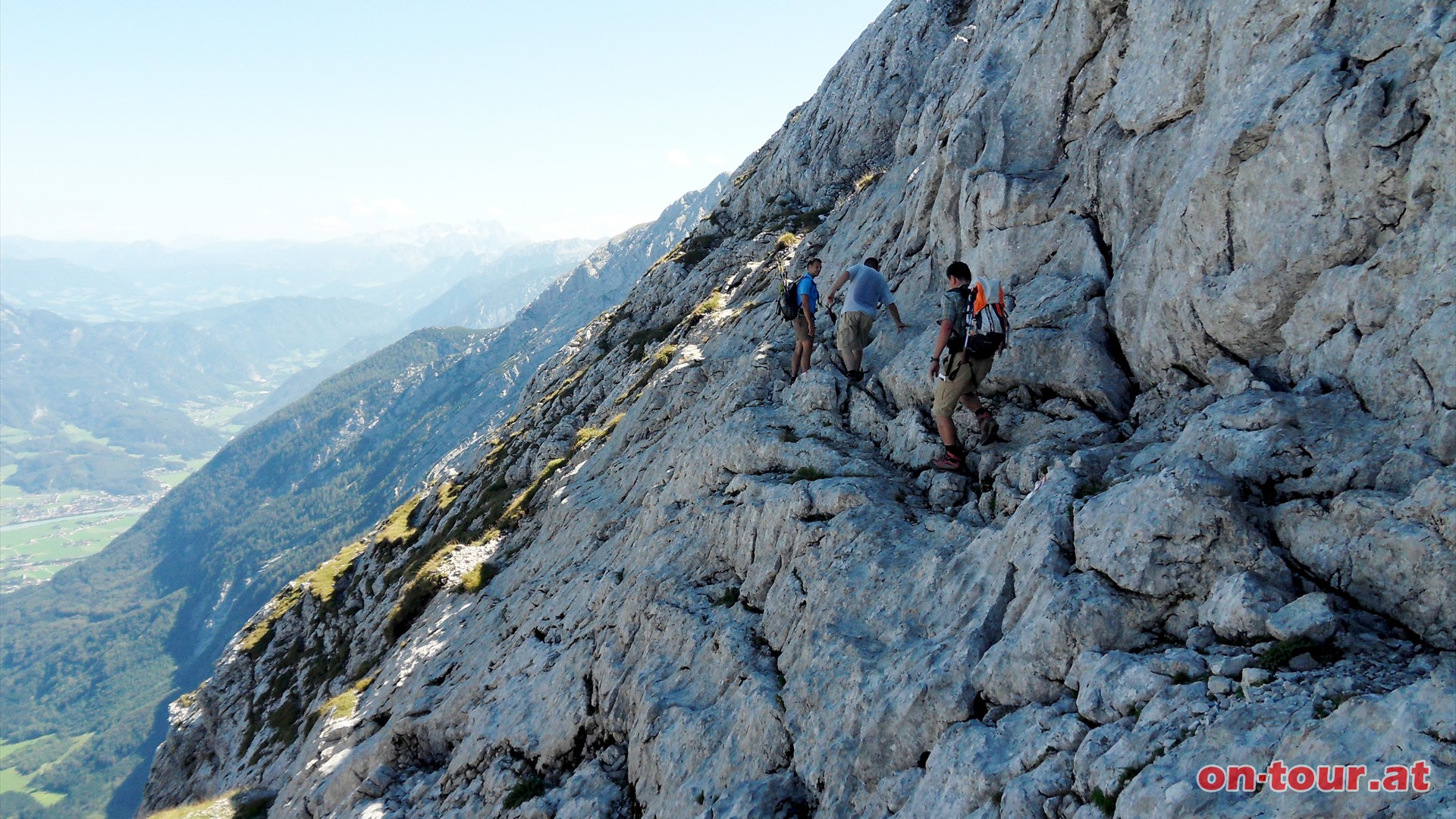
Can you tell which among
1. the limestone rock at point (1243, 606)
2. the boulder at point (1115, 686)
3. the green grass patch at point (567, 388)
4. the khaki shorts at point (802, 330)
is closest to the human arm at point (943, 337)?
the khaki shorts at point (802, 330)

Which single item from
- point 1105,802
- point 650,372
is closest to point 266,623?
point 650,372

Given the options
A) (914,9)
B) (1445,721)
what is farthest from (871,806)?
(914,9)

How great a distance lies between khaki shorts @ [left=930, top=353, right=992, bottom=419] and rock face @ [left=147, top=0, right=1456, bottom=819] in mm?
1498

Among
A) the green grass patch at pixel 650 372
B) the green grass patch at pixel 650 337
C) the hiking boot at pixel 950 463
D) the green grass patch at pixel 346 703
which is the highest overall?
the green grass patch at pixel 650 337

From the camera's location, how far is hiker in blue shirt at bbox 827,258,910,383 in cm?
2222

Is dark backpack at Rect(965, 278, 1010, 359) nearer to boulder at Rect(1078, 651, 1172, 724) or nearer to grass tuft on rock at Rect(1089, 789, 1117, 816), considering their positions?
boulder at Rect(1078, 651, 1172, 724)

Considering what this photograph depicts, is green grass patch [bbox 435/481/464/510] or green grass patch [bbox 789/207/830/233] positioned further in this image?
green grass patch [bbox 435/481/464/510]

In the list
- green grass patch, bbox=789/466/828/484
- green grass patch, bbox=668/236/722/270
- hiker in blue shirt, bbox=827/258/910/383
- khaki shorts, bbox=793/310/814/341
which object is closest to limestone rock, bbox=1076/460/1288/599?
green grass patch, bbox=789/466/828/484

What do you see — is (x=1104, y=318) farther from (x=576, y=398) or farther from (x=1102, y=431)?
(x=576, y=398)

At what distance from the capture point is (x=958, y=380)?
53.9ft

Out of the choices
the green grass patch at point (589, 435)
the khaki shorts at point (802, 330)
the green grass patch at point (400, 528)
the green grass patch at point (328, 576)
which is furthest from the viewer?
the green grass patch at point (328, 576)

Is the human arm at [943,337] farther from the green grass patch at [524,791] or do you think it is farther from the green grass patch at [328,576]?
the green grass patch at [328,576]

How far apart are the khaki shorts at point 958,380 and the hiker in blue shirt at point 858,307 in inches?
226

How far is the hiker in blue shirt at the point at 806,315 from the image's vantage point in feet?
77.5
